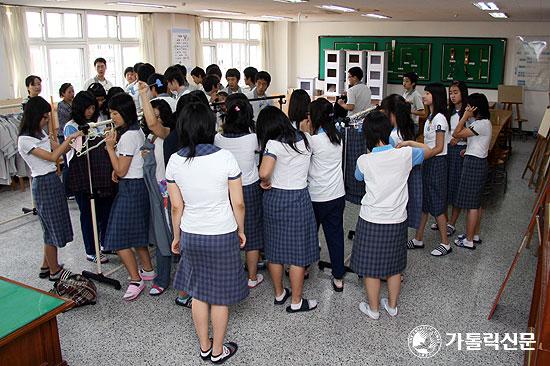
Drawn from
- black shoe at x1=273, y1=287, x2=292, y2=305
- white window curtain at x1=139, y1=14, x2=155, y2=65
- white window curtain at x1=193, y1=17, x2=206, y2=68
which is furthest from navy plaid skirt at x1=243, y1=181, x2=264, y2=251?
white window curtain at x1=193, y1=17, x2=206, y2=68

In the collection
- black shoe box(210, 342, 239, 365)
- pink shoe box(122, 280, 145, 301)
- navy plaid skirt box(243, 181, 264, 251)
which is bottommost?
black shoe box(210, 342, 239, 365)

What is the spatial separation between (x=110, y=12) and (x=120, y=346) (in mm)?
7284

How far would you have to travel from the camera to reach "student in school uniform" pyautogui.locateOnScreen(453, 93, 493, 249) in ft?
14.1

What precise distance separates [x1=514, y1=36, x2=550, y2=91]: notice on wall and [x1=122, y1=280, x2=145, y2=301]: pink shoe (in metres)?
9.44

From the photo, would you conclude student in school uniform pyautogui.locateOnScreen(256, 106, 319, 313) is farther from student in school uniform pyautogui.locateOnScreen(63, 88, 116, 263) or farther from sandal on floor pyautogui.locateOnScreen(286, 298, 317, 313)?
student in school uniform pyautogui.locateOnScreen(63, 88, 116, 263)

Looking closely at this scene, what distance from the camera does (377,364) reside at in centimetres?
294

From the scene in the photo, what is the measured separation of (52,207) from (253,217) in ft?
4.91

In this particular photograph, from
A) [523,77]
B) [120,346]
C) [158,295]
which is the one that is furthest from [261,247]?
[523,77]

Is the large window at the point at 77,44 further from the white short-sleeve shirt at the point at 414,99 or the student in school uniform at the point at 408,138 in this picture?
the student in school uniform at the point at 408,138

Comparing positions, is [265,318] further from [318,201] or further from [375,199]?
[375,199]

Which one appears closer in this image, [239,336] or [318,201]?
[239,336]

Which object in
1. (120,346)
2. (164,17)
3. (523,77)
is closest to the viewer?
(120,346)

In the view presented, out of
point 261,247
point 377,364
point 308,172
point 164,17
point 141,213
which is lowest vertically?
point 377,364

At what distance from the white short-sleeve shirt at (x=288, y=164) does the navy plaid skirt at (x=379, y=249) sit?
0.48 m
